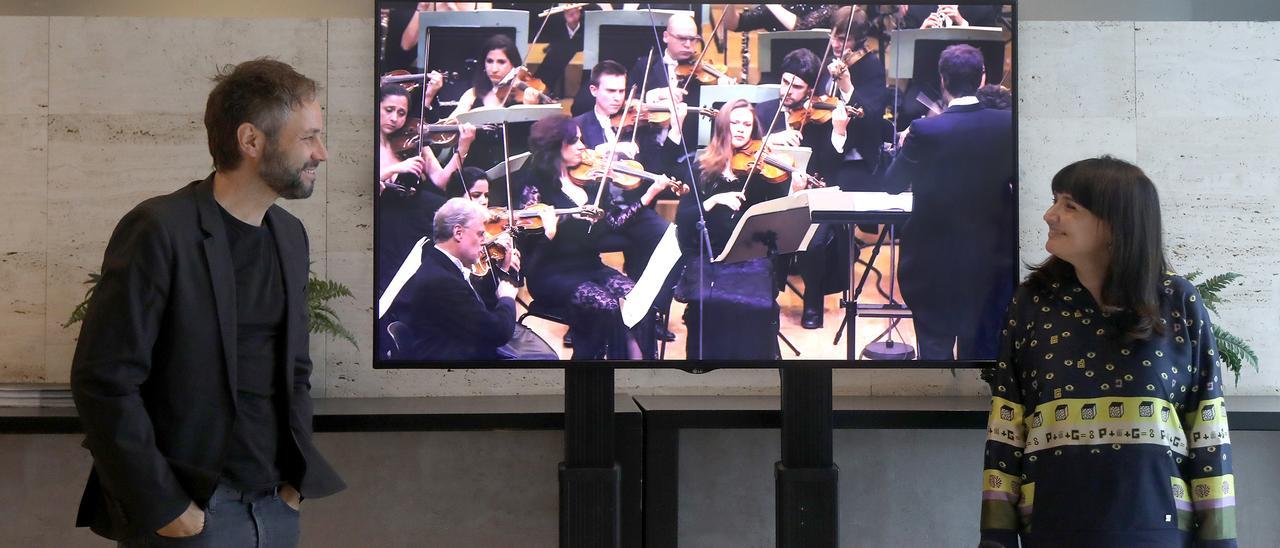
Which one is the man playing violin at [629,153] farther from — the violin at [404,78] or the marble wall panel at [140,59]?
the marble wall panel at [140,59]

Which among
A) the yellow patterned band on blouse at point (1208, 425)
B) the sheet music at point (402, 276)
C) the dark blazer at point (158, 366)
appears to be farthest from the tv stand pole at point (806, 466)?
the dark blazer at point (158, 366)

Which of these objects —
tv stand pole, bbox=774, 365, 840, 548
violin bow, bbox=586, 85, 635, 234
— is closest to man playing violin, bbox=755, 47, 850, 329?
tv stand pole, bbox=774, 365, 840, 548

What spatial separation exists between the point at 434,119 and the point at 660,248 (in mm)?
641

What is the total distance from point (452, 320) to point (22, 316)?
2.13m

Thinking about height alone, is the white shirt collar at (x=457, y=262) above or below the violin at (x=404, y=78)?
below

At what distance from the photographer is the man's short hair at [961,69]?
8.63 feet

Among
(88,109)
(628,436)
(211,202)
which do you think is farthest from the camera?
(88,109)

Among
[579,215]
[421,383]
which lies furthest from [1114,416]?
[421,383]

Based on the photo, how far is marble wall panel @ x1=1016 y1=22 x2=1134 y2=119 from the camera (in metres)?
3.84

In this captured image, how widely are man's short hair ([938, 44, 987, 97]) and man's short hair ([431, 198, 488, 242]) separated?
1202 millimetres

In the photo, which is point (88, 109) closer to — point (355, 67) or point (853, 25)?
point (355, 67)

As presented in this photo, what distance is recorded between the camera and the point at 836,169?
2.62m

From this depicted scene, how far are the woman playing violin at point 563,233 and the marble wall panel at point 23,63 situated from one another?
2237 millimetres

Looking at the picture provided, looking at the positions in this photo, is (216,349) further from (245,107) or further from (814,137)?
(814,137)
